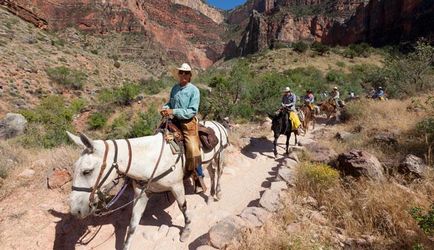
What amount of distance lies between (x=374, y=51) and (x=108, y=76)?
1728 inches

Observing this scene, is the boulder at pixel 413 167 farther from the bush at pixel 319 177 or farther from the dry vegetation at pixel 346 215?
the bush at pixel 319 177

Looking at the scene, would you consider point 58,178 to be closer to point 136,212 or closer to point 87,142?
point 136,212

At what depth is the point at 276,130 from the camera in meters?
9.64

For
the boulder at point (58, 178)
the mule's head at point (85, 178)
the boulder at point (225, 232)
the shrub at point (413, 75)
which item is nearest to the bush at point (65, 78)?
the boulder at point (58, 178)

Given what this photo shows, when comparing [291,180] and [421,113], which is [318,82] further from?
[291,180]

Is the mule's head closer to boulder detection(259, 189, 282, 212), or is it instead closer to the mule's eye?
the mule's eye

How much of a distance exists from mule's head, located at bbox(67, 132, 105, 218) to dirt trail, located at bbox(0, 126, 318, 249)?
1.73 meters

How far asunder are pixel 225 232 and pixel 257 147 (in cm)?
658

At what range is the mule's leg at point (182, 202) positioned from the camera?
4488 millimetres

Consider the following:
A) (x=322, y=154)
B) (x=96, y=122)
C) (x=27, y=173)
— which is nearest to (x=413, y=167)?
(x=322, y=154)

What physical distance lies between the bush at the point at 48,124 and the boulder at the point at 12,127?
37 centimetres

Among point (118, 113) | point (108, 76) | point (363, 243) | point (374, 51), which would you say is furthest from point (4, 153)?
point (374, 51)

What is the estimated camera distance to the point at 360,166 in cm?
563

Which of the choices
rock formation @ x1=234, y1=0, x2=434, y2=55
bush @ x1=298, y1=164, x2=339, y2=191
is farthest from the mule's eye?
rock formation @ x1=234, y1=0, x2=434, y2=55
